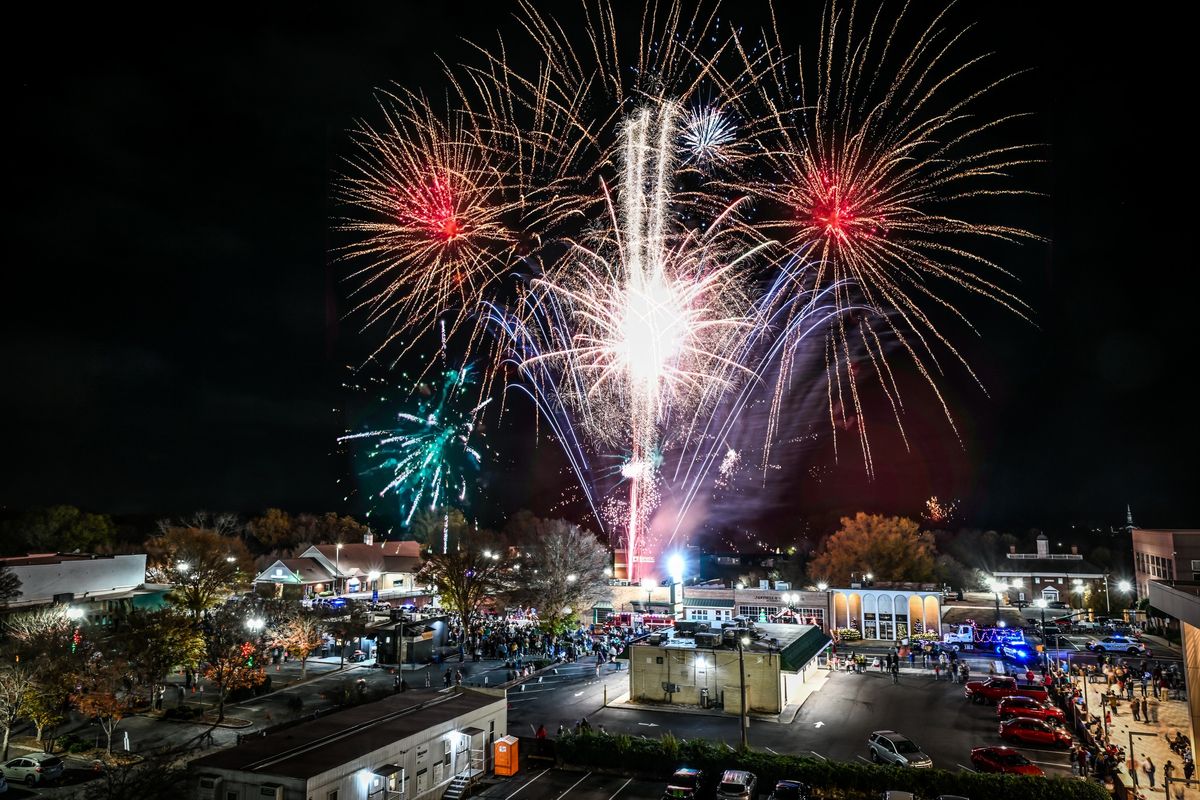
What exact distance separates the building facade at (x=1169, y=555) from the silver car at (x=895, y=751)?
38116mm

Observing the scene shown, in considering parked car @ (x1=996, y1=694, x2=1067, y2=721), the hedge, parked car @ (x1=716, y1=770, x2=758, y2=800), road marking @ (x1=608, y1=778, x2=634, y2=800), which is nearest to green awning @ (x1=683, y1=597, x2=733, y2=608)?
parked car @ (x1=996, y1=694, x2=1067, y2=721)

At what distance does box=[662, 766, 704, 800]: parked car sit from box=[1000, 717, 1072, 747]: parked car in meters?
10.2

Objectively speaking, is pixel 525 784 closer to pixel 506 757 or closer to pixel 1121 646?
pixel 506 757

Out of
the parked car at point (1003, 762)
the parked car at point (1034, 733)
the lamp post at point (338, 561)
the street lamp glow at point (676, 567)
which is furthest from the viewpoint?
the lamp post at point (338, 561)

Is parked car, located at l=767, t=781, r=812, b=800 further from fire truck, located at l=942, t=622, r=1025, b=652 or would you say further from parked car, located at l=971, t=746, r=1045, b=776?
fire truck, located at l=942, t=622, r=1025, b=652

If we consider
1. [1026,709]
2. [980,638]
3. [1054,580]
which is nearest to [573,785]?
[1026,709]

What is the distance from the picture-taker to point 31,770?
19.5 m

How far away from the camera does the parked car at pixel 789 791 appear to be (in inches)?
670

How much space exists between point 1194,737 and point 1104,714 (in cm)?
502

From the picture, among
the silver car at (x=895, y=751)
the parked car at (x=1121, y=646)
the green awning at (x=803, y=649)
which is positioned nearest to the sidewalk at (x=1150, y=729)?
the silver car at (x=895, y=751)

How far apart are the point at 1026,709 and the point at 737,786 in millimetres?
12108

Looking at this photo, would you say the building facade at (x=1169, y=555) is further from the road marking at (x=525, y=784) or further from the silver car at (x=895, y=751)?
the road marking at (x=525, y=784)

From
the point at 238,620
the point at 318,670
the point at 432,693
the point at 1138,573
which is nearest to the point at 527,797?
the point at 432,693

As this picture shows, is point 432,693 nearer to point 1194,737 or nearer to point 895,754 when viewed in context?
point 895,754
